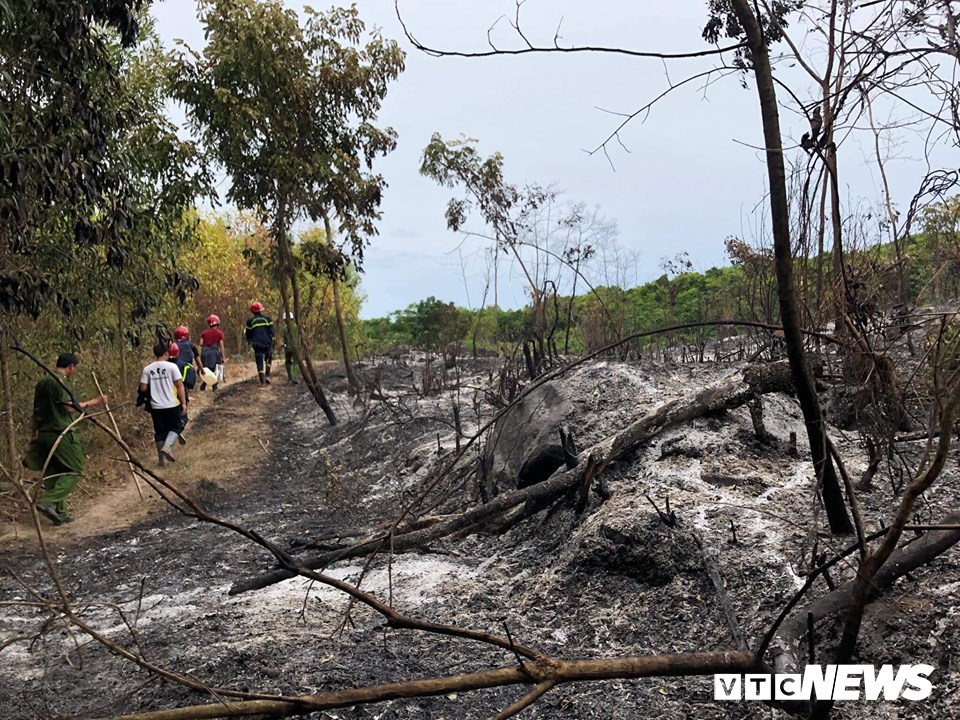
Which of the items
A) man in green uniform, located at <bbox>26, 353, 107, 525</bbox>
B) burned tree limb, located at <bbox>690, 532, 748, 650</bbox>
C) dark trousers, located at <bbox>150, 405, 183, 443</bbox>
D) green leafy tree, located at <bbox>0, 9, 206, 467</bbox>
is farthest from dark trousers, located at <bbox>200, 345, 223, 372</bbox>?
burned tree limb, located at <bbox>690, 532, 748, 650</bbox>

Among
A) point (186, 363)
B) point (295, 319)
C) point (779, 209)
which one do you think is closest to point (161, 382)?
point (295, 319)

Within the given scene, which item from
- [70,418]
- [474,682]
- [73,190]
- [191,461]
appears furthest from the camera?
[191,461]

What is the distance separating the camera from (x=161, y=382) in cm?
894

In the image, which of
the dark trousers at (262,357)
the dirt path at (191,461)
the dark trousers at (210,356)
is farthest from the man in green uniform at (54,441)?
the dark trousers at (262,357)

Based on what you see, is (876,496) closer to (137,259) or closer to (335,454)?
(335,454)

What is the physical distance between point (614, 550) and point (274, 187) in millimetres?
10145

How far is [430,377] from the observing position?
12.3 metres

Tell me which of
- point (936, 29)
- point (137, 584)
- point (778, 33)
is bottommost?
point (137, 584)

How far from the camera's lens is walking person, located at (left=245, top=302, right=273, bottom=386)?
50.4 feet

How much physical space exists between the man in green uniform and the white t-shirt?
108cm

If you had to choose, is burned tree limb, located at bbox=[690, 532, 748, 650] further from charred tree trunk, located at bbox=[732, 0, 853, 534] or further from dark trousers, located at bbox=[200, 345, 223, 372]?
dark trousers, located at bbox=[200, 345, 223, 372]

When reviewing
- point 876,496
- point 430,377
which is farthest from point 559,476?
point 430,377

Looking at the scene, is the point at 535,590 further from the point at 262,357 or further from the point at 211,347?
the point at 262,357

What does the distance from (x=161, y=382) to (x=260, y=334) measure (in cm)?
681
